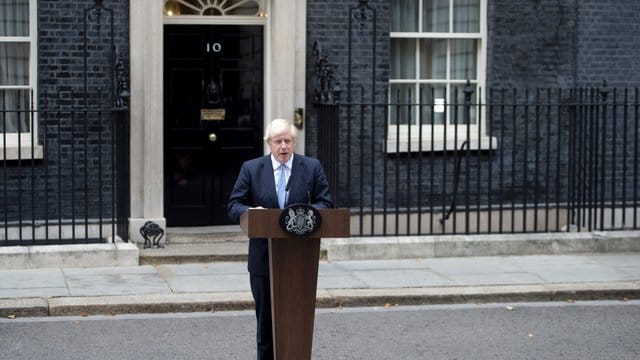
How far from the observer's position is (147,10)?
11922 mm

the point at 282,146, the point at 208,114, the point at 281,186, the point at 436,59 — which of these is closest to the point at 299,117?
the point at 208,114

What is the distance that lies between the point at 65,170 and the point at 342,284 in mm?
3441

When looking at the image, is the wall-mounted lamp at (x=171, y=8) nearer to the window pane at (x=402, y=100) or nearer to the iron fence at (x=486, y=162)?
the iron fence at (x=486, y=162)

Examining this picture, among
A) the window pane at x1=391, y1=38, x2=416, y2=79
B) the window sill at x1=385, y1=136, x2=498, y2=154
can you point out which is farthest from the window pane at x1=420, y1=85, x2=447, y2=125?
the window sill at x1=385, y1=136, x2=498, y2=154

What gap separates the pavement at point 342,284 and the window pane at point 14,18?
278cm

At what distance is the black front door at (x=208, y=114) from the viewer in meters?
12.6

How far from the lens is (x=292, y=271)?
6.41m

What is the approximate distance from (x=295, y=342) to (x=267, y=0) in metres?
6.88

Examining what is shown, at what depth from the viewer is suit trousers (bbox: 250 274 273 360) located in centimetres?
683

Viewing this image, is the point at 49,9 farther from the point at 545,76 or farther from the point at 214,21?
the point at 545,76

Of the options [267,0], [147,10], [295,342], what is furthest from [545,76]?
[295,342]

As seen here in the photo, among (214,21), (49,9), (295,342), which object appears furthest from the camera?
(214,21)

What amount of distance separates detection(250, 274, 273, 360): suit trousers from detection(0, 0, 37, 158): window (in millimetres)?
5835

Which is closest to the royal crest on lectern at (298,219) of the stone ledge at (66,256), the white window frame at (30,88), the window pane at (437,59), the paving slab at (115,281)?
the paving slab at (115,281)
